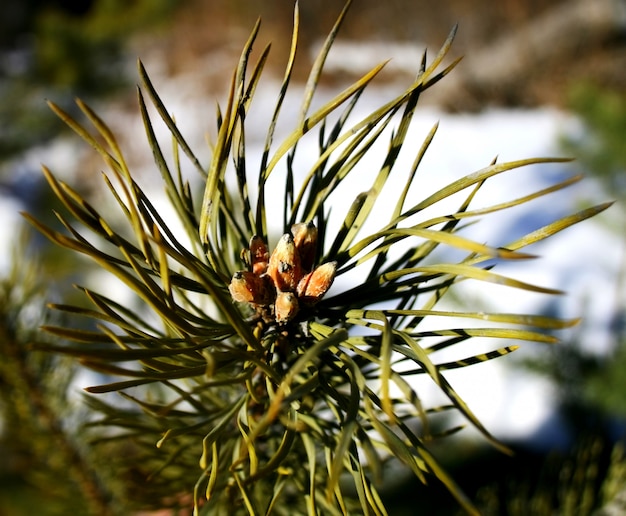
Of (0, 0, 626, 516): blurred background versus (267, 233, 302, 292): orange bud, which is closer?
(267, 233, 302, 292): orange bud

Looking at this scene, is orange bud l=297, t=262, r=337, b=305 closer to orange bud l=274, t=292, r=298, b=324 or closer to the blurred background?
orange bud l=274, t=292, r=298, b=324

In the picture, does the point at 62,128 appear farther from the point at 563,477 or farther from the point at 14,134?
the point at 563,477

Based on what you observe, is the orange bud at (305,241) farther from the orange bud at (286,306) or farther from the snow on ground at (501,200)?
the snow on ground at (501,200)

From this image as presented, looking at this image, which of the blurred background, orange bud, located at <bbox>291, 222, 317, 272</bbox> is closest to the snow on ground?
the blurred background

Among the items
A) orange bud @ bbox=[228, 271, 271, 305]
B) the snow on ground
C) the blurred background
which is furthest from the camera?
the snow on ground

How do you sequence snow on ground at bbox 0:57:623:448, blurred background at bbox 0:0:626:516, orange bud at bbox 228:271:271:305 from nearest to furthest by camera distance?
orange bud at bbox 228:271:271:305
blurred background at bbox 0:0:626:516
snow on ground at bbox 0:57:623:448

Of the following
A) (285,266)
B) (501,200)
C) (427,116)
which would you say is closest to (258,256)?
(285,266)

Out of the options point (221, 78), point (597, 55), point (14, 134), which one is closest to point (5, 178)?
point (14, 134)

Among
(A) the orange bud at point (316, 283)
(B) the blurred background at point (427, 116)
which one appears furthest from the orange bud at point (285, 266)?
(B) the blurred background at point (427, 116)
